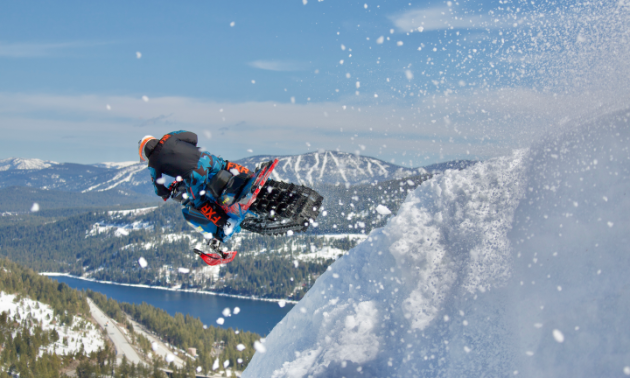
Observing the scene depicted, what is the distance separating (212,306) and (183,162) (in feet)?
532

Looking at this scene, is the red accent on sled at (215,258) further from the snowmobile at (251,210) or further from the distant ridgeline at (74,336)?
the distant ridgeline at (74,336)

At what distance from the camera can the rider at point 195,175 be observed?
585 centimetres

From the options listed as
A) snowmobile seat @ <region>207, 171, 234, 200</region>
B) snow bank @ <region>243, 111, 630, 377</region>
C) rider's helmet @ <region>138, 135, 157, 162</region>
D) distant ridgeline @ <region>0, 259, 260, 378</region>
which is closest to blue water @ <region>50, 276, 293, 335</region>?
distant ridgeline @ <region>0, 259, 260, 378</region>

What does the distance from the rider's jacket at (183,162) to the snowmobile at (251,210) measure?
0.17 metres

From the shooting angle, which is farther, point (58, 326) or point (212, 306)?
point (212, 306)

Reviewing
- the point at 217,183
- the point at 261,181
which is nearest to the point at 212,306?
the point at 261,181

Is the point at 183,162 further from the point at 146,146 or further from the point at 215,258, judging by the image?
the point at 215,258

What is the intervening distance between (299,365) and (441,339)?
312 centimetres

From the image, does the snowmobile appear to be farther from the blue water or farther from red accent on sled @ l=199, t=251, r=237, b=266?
the blue water

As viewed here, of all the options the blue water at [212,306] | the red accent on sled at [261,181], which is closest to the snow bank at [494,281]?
the red accent on sled at [261,181]

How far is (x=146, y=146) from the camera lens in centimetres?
579

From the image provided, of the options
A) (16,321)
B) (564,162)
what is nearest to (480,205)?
(564,162)

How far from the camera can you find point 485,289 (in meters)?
7.05

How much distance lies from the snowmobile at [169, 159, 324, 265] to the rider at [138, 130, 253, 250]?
2cm
